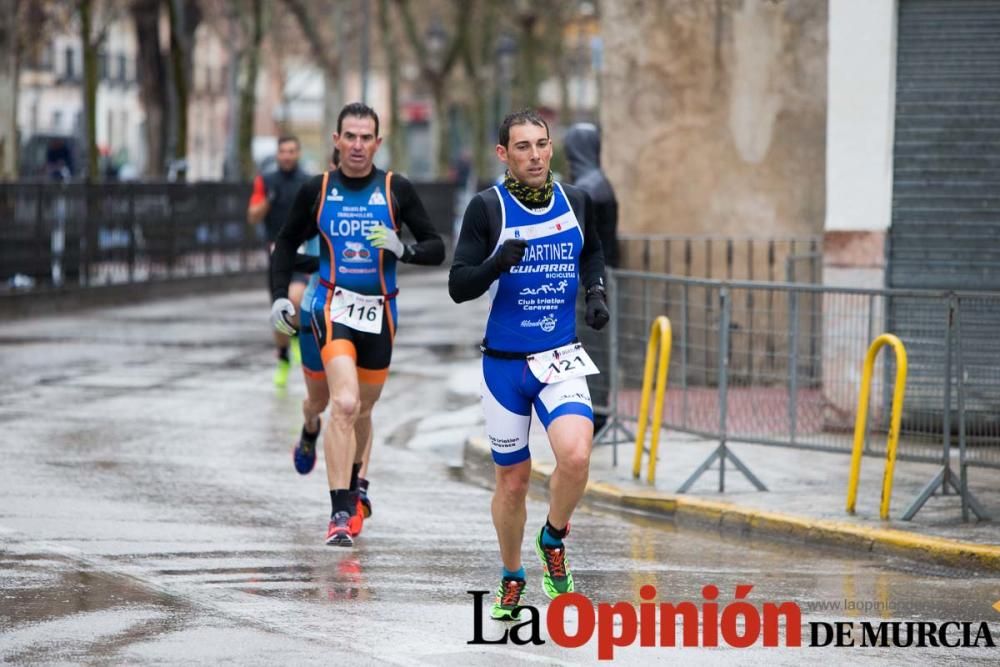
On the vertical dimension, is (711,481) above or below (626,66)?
below

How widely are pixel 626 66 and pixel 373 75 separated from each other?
100 metres

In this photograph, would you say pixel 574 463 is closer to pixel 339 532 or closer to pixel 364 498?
pixel 339 532

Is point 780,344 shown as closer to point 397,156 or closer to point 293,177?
point 293,177

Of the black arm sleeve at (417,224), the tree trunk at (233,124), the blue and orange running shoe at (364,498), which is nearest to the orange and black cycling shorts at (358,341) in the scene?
the black arm sleeve at (417,224)

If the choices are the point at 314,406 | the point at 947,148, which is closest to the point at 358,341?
the point at 314,406

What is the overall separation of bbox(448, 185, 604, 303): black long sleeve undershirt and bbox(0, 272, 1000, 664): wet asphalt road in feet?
4.31

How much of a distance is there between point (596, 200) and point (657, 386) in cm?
243

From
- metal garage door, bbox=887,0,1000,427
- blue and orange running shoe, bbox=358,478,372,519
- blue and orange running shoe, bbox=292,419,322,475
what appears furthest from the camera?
metal garage door, bbox=887,0,1000,427

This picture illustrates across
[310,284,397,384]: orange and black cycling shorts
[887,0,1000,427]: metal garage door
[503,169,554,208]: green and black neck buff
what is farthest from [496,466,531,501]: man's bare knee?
[887,0,1000,427]: metal garage door

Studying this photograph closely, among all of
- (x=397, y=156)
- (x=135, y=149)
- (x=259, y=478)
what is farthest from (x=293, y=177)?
(x=135, y=149)

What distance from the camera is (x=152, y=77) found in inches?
1638

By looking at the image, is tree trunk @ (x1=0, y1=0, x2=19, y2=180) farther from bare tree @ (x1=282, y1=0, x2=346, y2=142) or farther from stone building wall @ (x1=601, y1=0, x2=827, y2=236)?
stone building wall @ (x1=601, y1=0, x2=827, y2=236)

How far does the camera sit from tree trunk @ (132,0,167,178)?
133 ft

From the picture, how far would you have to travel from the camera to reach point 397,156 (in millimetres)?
56844
